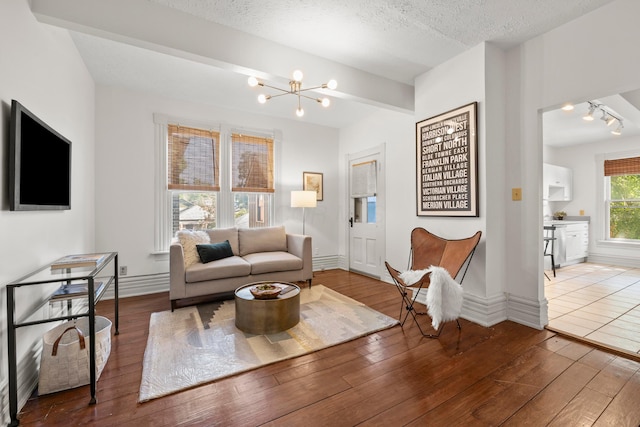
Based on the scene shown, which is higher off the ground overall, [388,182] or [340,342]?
[388,182]

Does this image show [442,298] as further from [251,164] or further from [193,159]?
[193,159]

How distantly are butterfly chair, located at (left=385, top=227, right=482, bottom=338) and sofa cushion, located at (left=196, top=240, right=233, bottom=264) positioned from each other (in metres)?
2.14

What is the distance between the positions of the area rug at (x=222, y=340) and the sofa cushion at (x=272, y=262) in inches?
22.2

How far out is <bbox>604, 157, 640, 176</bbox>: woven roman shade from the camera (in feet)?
17.8

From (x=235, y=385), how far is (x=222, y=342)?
62 centimetres

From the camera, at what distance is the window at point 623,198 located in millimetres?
5516

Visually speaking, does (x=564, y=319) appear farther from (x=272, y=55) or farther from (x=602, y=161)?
(x=602, y=161)

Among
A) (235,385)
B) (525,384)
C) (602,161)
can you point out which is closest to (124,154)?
(235,385)

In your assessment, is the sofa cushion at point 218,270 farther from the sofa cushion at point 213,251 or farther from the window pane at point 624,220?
the window pane at point 624,220

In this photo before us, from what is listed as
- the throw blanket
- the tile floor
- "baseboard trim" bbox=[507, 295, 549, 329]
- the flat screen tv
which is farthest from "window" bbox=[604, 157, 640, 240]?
the flat screen tv

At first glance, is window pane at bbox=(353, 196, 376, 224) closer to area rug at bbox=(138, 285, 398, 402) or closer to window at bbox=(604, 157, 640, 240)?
area rug at bbox=(138, 285, 398, 402)

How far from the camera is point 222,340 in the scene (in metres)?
2.44

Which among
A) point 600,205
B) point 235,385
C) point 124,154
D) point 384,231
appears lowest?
point 235,385

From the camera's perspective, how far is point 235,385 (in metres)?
1.85
